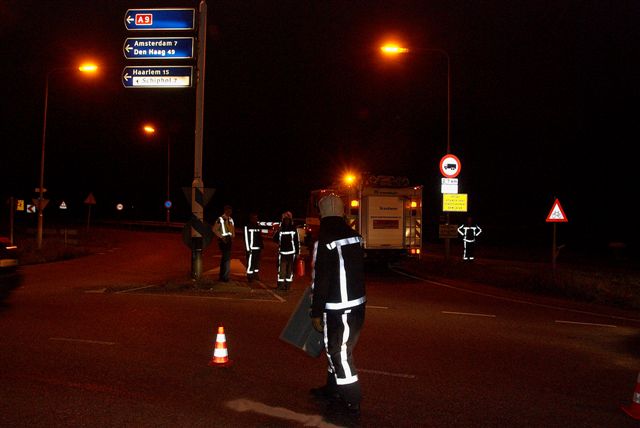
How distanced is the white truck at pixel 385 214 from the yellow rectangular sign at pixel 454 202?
0.83m

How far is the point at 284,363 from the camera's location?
7.73 m

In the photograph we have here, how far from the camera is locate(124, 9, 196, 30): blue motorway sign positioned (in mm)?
14953

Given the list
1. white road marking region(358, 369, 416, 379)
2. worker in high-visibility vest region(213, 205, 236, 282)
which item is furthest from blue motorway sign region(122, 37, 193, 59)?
white road marking region(358, 369, 416, 379)

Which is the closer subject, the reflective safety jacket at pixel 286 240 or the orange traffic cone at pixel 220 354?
the orange traffic cone at pixel 220 354

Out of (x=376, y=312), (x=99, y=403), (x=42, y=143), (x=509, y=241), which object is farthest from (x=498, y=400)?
(x=509, y=241)

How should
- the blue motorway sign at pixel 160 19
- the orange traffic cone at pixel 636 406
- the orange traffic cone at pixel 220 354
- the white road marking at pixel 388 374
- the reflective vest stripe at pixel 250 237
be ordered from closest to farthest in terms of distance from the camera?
the orange traffic cone at pixel 636 406 < the white road marking at pixel 388 374 < the orange traffic cone at pixel 220 354 < the blue motorway sign at pixel 160 19 < the reflective vest stripe at pixel 250 237

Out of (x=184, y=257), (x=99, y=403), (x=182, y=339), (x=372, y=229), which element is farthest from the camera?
(x=184, y=257)

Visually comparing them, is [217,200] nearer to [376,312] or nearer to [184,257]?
[184,257]

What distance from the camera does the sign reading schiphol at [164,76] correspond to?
15.3 meters

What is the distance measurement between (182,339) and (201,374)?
2045mm

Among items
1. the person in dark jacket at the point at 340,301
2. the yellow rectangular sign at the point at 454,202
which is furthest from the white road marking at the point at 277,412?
the yellow rectangular sign at the point at 454,202

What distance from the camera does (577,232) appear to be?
135ft

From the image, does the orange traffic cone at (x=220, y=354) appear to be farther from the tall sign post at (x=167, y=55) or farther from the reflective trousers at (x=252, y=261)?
the reflective trousers at (x=252, y=261)

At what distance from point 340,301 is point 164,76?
37.3ft
